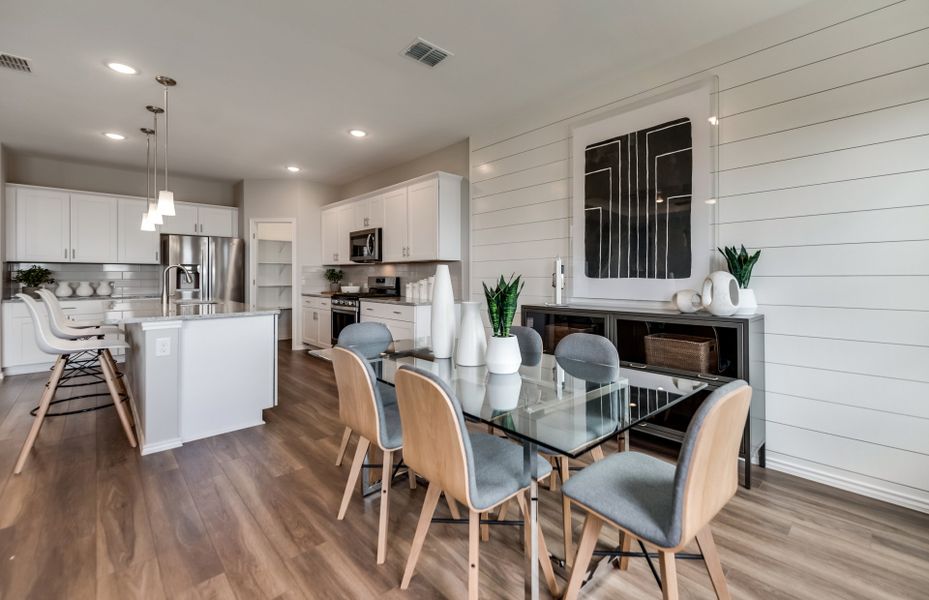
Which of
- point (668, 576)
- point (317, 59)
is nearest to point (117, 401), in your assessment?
point (317, 59)

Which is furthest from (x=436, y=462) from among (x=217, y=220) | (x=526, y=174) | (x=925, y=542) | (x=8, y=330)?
(x=217, y=220)

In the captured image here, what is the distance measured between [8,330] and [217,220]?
265 centimetres

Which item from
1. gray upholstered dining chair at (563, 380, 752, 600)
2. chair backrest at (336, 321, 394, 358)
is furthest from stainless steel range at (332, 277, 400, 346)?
gray upholstered dining chair at (563, 380, 752, 600)

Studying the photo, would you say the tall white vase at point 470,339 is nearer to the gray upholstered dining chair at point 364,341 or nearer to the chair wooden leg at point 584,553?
the gray upholstered dining chair at point 364,341

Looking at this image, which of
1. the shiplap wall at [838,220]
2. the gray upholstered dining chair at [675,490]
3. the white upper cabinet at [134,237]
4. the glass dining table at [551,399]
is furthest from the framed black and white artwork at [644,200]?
the white upper cabinet at [134,237]

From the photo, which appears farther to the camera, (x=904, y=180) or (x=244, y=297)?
(x=244, y=297)

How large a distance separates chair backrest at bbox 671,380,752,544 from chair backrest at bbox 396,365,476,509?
1.90 feet

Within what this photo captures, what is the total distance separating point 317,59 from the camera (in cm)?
294

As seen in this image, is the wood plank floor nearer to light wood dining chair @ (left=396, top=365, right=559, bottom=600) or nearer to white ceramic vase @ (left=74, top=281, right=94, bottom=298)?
light wood dining chair @ (left=396, top=365, right=559, bottom=600)

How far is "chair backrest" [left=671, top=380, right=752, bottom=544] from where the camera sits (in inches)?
42.5

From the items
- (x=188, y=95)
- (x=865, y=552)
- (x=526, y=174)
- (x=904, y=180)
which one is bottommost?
(x=865, y=552)

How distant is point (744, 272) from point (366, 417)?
228 centimetres

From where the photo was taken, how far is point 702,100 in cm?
273

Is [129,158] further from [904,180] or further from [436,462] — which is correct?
[904,180]
